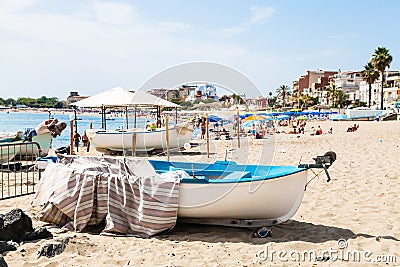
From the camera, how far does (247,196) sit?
566 cm

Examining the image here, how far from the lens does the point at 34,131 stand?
1371 centimetres

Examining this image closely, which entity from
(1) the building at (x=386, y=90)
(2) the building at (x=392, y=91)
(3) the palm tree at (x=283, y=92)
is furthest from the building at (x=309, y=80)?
(2) the building at (x=392, y=91)

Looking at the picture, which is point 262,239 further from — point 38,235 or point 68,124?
point 68,124

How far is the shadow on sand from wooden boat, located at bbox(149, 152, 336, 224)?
21cm

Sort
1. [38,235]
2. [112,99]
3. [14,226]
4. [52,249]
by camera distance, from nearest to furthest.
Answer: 1. [52,249]
2. [14,226]
3. [38,235]
4. [112,99]

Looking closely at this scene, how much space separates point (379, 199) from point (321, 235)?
2481 mm

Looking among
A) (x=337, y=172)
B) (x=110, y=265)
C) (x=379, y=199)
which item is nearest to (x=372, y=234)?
(x=379, y=199)

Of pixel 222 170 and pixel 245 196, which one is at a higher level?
pixel 222 170

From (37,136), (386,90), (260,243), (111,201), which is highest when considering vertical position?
(386,90)

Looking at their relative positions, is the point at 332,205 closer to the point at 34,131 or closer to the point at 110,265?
the point at 110,265

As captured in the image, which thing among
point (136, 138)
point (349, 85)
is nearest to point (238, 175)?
point (136, 138)

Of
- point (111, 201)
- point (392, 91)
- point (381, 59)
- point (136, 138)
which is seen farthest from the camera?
point (392, 91)

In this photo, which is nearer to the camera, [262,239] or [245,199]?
[262,239]

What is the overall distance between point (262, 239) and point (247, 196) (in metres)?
0.60
